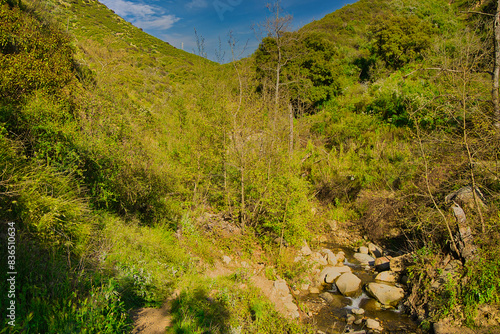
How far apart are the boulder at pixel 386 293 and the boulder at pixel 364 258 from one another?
189 centimetres

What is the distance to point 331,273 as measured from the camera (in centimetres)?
812

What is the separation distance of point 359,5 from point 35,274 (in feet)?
145

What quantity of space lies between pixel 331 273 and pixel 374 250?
114 inches

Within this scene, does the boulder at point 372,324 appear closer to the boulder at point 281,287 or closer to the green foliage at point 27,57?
the boulder at point 281,287

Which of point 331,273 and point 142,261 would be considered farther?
point 331,273

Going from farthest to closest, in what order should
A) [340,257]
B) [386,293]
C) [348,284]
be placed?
[340,257] → [348,284] → [386,293]

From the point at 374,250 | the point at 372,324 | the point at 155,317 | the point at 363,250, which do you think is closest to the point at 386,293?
the point at 372,324

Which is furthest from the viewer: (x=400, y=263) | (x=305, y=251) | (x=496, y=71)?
(x=305, y=251)

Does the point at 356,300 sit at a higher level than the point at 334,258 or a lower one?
lower

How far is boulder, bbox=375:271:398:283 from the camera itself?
25.5 ft

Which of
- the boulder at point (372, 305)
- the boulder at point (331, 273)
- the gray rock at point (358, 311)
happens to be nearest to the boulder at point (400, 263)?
the boulder at point (331, 273)

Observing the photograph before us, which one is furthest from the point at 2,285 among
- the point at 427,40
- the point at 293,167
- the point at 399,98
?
the point at 427,40

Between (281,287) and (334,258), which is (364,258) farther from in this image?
(281,287)

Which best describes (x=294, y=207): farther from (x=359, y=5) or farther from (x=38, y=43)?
(x=359, y=5)
